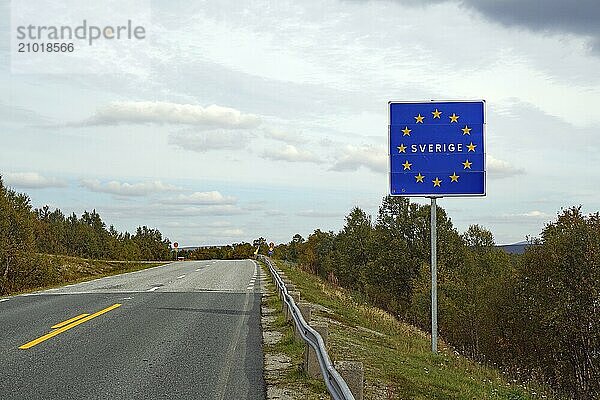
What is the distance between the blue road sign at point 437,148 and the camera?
12961 mm

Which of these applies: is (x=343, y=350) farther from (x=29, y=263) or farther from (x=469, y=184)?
(x=29, y=263)

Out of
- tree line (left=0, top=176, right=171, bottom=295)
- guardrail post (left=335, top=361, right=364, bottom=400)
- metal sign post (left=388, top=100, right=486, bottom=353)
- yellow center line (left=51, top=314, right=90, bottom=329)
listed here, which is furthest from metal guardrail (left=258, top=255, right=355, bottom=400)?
tree line (left=0, top=176, right=171, bottom=295)

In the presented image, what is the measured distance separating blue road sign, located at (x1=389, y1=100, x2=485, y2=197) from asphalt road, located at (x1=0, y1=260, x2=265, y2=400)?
4.19 m

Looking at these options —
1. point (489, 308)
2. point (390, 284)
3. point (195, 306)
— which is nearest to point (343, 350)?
point (195, 306)

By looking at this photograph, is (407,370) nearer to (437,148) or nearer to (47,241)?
(437,148)

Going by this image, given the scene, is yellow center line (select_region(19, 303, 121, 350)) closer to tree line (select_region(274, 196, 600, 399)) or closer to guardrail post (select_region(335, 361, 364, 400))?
guardrail post (select_region(335, 361, 364, 400))

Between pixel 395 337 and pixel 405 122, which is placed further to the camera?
pixel 395 337

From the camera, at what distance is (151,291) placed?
76.0ft

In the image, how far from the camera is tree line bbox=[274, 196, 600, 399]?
39.0 metres

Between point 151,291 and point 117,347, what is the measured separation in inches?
495

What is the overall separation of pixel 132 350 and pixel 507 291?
43092 millimetres

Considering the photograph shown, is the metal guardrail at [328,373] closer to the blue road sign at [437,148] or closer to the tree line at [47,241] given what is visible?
the blue road sign at [437,148]

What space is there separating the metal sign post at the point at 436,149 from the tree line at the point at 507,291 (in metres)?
6.84

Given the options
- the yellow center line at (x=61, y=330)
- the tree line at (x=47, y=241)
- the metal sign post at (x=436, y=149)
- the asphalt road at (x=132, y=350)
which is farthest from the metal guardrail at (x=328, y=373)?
the tree line at (x=47, y=241)
